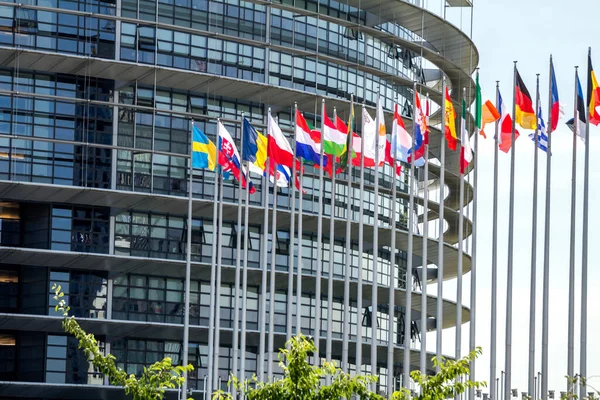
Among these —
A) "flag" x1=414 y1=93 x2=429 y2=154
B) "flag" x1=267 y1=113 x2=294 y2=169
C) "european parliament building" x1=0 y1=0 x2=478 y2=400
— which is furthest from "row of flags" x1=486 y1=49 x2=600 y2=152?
"european parliament building" x1=0 y1=0 x2=478 y2=400

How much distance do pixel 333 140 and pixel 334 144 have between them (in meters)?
0.18

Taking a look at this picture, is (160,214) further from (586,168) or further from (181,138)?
(586,168)

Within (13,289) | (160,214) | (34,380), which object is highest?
(160,214)

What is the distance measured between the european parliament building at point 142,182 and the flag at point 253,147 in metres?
8.72

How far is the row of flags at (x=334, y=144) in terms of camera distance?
5297cm

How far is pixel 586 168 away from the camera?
50.0m

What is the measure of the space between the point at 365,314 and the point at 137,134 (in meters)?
17.6

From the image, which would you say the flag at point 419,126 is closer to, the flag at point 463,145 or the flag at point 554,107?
the flag at point 463,145

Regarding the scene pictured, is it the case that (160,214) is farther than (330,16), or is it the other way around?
(330,16)

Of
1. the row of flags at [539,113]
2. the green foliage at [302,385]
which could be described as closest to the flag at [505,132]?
the row of flags at [539,113]

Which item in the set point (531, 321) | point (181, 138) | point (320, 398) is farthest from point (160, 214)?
point (320, 398)

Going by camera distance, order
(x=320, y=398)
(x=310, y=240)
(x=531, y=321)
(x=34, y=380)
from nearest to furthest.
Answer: (x=320, y=398)
(x=531, y=321)
(x=34, y=380)
(x=310, y=240)

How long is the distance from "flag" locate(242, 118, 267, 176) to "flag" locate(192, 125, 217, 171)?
8.76 ft

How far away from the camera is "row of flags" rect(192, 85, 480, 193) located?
5297 centimetres
